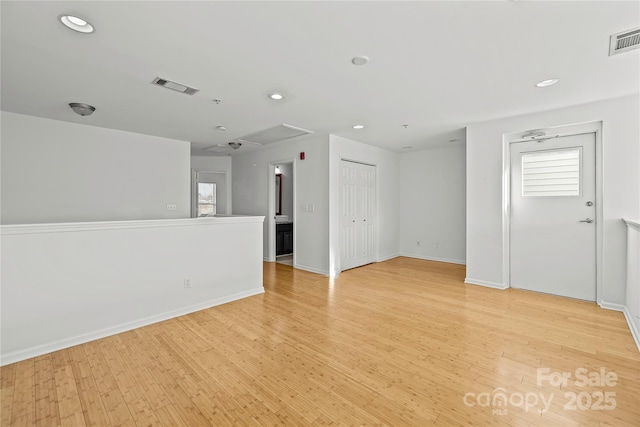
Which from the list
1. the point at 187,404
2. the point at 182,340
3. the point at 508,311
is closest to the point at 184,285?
the point at 182,340

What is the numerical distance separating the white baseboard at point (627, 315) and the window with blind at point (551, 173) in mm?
1431

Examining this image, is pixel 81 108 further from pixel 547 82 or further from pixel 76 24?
pixel 547 82

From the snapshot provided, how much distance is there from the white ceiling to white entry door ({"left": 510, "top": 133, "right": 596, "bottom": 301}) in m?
0.68

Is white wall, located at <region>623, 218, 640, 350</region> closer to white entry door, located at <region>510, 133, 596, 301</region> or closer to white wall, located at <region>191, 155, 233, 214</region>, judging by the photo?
white entry door, located at <region>510, 133, 596, 301</region>

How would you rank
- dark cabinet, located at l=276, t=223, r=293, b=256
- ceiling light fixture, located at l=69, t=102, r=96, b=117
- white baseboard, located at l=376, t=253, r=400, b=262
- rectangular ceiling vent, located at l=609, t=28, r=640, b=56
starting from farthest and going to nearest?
1. dark cabinet, located at l=276, t=223, r=293, b=256
2. white baseboard, located at l=376, t=253, r=400, b=262
3. ceiling light fixture, located at l=69, t=102, r=96, b=117
4. rectangular ceiling vent, located at l=609, t=28, r=640, b=56

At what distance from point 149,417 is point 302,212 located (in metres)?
4.20

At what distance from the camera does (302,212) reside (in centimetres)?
568

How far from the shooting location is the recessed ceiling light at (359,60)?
95.9 inches

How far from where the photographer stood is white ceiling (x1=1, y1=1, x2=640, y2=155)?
1894 millimetres

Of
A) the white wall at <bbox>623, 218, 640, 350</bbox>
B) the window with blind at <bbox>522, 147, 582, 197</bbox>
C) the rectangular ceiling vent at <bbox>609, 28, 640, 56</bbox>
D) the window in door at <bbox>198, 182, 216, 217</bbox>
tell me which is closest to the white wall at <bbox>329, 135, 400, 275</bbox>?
the window with blind at <bbox>522, 147, 582, 197</bbox>

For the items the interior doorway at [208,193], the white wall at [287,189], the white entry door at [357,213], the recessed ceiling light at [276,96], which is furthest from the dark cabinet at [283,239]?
the recessed ceiling light at [276,96]

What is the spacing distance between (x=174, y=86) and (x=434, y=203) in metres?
5.61

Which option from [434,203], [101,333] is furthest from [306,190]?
[101,333]

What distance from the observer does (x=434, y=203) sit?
6.58m
